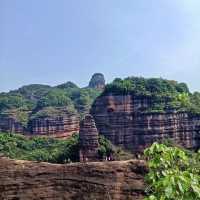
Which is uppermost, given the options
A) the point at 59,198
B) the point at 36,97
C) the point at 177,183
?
the point at 36,97

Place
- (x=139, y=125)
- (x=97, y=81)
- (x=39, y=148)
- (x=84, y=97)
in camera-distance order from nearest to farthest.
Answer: (x=139, y=125) < (x=39, y=148) < (x=84, y=97) < (x=97, y=81)

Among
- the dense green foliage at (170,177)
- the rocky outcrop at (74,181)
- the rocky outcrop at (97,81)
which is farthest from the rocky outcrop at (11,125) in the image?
the dense green foliage at (170,177)

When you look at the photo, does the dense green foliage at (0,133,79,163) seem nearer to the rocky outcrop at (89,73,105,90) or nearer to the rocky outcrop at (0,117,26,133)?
the rocky outcrop at (0,117,26,133)

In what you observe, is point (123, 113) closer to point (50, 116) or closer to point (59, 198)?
point (50, 116)

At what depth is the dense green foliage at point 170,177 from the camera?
5.93 meters

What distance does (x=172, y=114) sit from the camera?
64812 millimetres

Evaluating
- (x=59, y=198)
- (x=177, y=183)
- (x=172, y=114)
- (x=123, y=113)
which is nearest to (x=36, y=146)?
(x=123, y=113)

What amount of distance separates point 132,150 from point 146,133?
8.23 ft

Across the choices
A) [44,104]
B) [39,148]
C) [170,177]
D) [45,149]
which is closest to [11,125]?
[44,104]

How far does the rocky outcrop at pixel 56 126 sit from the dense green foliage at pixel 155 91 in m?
17.2

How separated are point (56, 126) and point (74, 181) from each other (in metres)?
72.1

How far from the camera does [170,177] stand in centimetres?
598

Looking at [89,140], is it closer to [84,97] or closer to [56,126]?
[56,126]

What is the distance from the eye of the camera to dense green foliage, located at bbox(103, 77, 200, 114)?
215 ft
